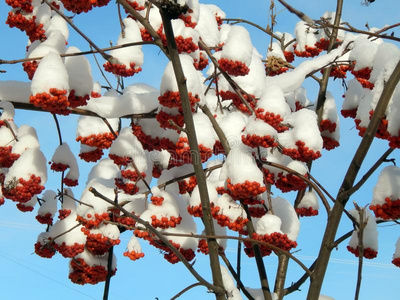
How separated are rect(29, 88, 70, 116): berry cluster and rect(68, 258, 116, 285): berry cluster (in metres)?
1.95

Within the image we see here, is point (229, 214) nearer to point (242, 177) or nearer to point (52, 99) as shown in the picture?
point (242, 177)

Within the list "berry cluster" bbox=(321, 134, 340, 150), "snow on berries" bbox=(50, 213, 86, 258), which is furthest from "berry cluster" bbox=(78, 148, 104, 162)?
"berry cluster" bbox=(321, 134, 340, 150)

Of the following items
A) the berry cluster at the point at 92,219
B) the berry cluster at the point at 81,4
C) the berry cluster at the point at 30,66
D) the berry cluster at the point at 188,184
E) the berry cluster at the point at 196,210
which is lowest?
the berry cluster at the point at 196,210

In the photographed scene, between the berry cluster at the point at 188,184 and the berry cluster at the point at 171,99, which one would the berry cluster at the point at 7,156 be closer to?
the berry cluster at the point at 188,184

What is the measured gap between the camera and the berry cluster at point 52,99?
3738 millimetres

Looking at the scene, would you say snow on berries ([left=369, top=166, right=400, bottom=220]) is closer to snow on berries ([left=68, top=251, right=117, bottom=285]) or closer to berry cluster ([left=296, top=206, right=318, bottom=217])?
berry cluster ([left=296, top=206, right=318, bottom=217])

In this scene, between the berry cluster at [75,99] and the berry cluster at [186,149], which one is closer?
the berry cluster at [186,149]

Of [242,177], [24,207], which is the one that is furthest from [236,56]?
[24,207]

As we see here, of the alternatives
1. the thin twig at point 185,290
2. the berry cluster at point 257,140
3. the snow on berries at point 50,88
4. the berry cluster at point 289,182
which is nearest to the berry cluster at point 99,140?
the snow on berries at point 50,88

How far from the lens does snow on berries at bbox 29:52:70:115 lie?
374 centimetres

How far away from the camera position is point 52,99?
3.75 m

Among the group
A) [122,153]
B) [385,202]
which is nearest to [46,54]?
[122,153]

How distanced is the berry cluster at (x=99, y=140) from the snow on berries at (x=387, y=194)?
245cm

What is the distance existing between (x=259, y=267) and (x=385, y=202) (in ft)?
3.89
